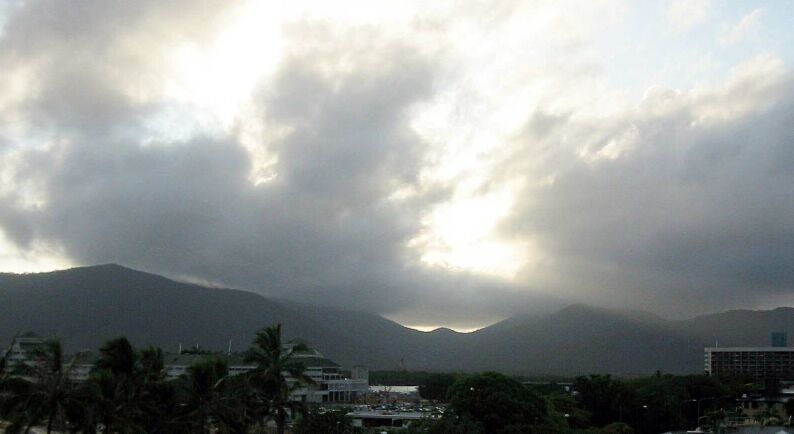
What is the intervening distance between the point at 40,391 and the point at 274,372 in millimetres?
12934

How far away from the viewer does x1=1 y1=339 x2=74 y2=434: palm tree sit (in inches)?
1414

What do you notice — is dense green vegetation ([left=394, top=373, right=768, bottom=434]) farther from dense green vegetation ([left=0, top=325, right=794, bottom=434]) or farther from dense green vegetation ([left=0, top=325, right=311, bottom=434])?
dense green vegetation ([left=0, top=325, right=311, bottom=434])

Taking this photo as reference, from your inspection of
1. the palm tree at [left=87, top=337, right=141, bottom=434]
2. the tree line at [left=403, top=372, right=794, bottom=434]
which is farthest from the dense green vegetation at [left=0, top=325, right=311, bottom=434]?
the tree line at [left=403, top=372, right=794, bottom=434]

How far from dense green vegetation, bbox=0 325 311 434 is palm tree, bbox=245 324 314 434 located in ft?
0.18

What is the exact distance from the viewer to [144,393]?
40.3 meters

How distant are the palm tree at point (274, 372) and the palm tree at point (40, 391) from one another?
37.5ft

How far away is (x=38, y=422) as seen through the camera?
36.7m

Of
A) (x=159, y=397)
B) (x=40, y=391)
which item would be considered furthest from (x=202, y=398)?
(x=40, y=391)

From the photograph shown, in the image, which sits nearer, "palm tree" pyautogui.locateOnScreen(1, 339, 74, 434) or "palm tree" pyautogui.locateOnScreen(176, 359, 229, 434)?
"palm tree" pyautogui.locateOnScreen(1, 339, 74, 434)

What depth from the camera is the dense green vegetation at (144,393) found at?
1425 inches

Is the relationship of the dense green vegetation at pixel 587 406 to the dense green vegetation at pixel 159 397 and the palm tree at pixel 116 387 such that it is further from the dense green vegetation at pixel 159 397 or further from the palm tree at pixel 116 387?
the palm tree at pixel 116 387

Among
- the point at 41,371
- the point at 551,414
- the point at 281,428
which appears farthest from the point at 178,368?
the point at 41,371

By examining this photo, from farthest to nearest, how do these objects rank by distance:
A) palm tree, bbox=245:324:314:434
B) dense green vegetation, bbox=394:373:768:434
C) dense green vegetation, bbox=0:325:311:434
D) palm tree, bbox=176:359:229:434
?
dense green vegetation, bbox=394:373:768:434 → palm tree, bbox=245:324:314:434 → palm tree, bbox=176:359:229:434 → dense green vegetation, bbox=0:325:311:434

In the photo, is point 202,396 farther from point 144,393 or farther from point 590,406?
point 590,406
